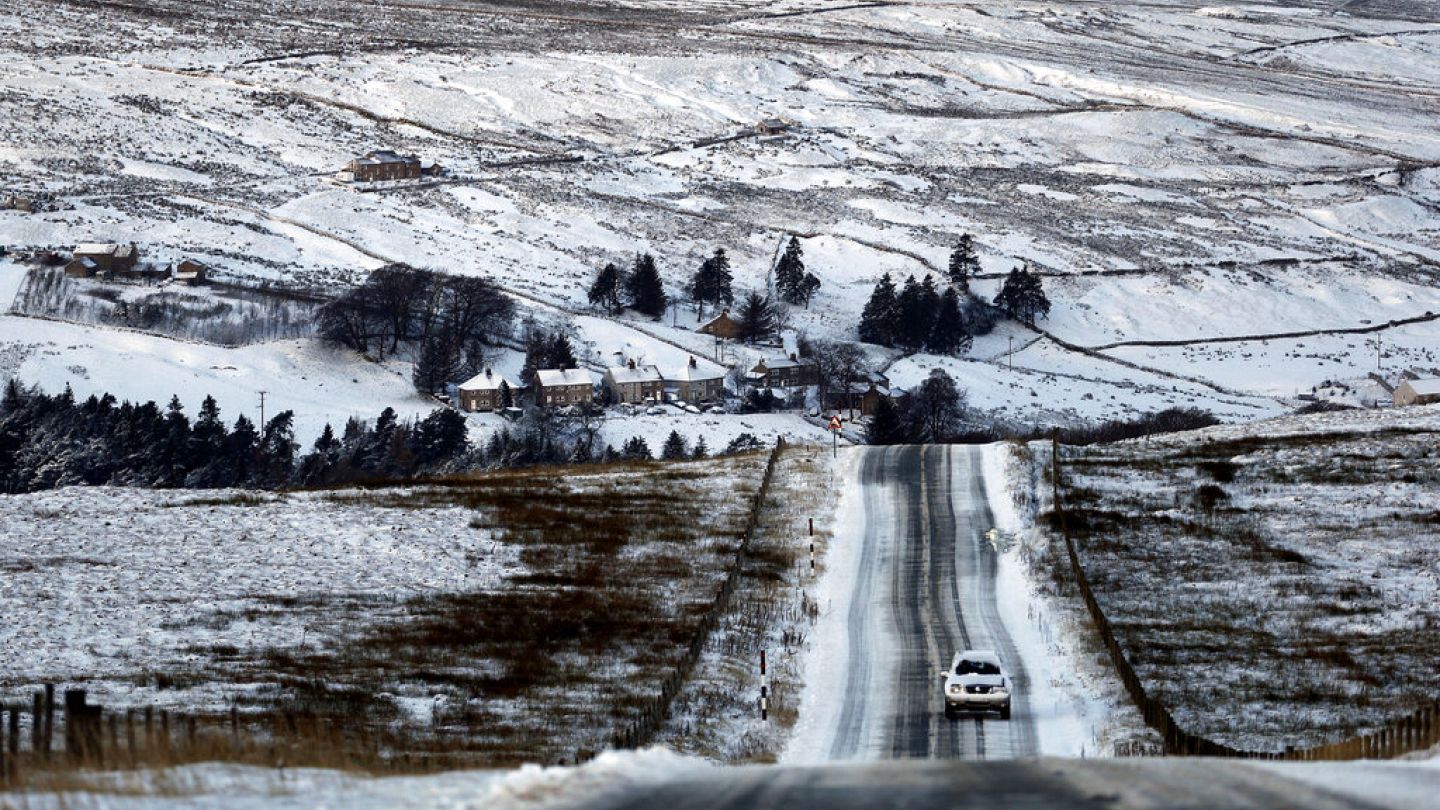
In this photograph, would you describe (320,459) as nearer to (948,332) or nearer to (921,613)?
(921,613)

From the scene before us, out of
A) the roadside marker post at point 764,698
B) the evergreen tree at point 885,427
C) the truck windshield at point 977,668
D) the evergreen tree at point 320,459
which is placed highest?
the evergreen tree at point 885,427

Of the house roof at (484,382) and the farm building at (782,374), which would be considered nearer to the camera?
the house roof at (484,382)

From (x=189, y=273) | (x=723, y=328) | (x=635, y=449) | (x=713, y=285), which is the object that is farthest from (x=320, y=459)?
(x=713, y=285)

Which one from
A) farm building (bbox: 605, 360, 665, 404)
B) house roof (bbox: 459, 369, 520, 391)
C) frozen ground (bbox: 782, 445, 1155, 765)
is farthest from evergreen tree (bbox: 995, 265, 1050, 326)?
frozen ground (bbox: 782, 445, 1155, 765)

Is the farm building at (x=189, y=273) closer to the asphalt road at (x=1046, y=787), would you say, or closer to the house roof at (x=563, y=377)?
the house roof at (x=563, y=377)

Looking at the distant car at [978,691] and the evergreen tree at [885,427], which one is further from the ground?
the evergreen tree at [885,427]

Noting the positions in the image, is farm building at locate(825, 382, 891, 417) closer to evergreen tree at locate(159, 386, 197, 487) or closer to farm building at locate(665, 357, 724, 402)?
farm building at locate(665, 357, 724, 402)

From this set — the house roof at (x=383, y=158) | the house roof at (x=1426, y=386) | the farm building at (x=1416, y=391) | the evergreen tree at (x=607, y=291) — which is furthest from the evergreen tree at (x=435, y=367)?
the house roof at (x=383, y=158)
